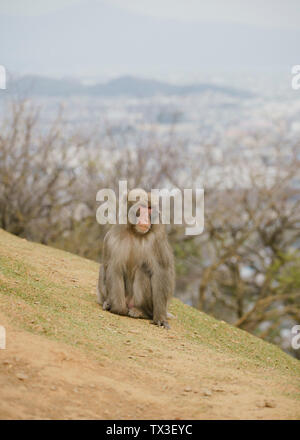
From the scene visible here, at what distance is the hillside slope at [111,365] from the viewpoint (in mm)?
4777

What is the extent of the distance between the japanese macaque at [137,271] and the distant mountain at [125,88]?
51.5 feet

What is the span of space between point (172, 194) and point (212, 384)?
12734mm

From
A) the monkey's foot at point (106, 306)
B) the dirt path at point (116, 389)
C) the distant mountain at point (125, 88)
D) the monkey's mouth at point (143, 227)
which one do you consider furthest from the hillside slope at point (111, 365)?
the distant mountain at point (125, 88)

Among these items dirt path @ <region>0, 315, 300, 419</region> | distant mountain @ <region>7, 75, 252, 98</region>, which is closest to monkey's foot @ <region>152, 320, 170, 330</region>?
dirt path @ <region>0, 315, 300, 419</region>

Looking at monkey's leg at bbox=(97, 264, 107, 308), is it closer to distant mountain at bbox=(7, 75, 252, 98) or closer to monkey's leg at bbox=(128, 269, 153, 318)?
monkey's leg at bbox=(128, 269, 153, 318)

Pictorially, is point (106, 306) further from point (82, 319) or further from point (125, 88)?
point (125, 88)

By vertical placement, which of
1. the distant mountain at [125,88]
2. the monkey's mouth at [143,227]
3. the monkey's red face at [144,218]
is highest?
the distant mountain at [125,88]

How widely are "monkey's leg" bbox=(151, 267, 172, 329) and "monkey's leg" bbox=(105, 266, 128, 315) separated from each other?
373 mm

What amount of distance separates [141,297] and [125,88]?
79.1 ft

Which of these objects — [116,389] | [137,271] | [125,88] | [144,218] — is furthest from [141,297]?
[125,88]

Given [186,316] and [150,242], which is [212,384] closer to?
[150,242]

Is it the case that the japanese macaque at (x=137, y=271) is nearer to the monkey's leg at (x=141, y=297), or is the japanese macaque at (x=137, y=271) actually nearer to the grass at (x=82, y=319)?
the monkey's leg at (x=141, y=297)

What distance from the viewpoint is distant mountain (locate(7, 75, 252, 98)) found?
24984mm
